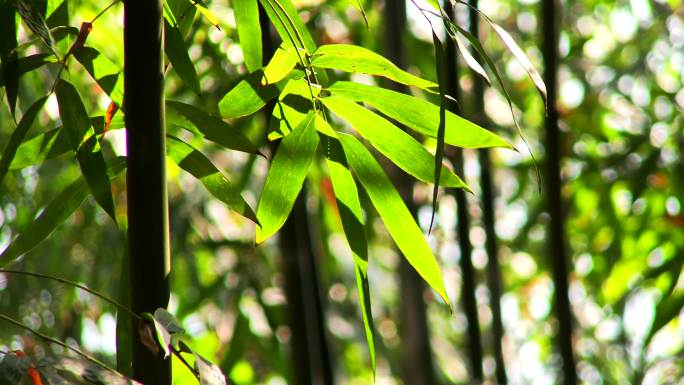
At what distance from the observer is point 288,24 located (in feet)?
1.72

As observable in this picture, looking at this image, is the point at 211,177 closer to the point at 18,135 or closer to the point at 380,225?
the point at 18,135

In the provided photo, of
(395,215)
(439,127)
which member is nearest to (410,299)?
(395,215)

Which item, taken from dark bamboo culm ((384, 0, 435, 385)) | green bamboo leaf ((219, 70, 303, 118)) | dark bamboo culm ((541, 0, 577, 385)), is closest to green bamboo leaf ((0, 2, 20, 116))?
green bamboo leaf ((219, 70, 303, 118))

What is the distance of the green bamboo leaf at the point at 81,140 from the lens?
1.59 ft

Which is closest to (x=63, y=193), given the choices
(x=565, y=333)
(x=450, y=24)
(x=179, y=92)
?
(x=450, y=24)

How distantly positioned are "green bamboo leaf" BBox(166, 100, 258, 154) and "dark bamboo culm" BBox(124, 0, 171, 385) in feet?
0.24

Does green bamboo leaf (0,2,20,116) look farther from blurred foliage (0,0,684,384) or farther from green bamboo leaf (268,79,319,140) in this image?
blurred foliage (0,0,684,384)

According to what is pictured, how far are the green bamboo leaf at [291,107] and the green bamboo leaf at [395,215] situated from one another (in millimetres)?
30

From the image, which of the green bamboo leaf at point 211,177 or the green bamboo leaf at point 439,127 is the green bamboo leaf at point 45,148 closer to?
the green bamboo leaf at point 211,177

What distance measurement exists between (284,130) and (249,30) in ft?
0.20

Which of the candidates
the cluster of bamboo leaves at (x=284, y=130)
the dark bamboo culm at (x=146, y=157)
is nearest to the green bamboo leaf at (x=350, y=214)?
the cluster of bamboo leaves at (x=284, y=130)

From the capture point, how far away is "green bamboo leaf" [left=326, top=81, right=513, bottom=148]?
19.8 inches

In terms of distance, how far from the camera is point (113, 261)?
1.55 m

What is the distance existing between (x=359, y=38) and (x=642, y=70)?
58cm
